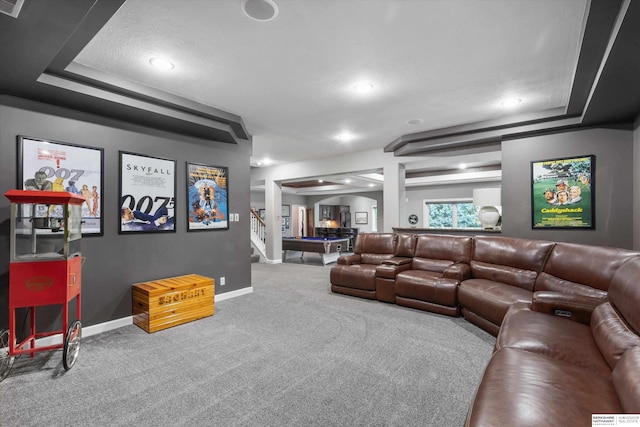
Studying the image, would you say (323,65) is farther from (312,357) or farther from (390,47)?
(312,357)

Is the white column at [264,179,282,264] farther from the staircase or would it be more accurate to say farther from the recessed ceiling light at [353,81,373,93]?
the recessed ceiling light at [353,81,373,93]

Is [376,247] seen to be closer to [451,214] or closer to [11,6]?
[11,6]

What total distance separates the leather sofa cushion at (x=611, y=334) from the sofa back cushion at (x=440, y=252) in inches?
86.7

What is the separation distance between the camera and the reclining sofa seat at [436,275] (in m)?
3.70

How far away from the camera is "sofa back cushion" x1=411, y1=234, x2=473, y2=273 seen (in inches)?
170

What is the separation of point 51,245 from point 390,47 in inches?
144

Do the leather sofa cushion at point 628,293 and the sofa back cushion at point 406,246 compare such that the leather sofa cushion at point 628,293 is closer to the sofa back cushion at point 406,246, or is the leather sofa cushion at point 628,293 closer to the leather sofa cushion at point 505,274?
the leather sofa cushion at point 505,274

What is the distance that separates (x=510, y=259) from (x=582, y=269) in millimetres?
921

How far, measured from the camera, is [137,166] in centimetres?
365

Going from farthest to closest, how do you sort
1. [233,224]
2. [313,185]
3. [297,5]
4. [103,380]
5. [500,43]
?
[313,185] < [233,224] < [500,43] < [103,380] < [297,5]

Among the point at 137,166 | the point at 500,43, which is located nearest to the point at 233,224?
the point at 137,166

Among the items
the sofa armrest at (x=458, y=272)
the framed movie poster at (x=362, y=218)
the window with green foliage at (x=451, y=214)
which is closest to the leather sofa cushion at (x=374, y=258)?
the sofa armrest at (x=458, y=272)

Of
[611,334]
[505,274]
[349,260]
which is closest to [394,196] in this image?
[349,260]

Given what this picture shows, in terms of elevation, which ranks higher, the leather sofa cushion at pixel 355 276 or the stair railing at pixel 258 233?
the stair railing at pixel 258 233
